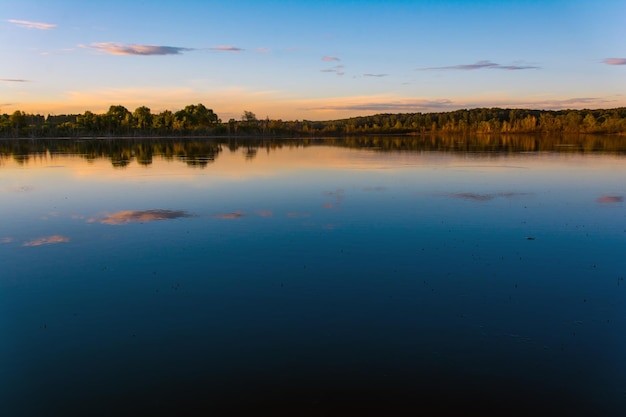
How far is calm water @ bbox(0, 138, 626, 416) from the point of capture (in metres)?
8.38

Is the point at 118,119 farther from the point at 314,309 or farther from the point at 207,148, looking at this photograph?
the point at 314,309

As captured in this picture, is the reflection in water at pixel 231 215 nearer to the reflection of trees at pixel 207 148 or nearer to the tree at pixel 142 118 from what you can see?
the reflection of trees at pixel 207 148

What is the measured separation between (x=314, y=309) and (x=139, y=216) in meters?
13.9

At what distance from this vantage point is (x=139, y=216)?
894 inches

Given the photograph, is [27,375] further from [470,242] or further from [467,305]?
[470,242]

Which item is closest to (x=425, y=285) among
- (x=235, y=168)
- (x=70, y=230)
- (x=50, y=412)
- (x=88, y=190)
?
(x=50, y=412)

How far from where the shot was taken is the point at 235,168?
4659cm

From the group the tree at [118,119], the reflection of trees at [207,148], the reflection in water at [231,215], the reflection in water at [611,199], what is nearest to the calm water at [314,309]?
the reflection in water at [231,215]

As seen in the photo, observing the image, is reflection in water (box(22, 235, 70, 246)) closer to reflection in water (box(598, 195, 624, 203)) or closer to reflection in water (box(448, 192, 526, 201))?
reflection in water (box(448, 192, 526, 201))

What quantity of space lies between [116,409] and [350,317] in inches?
213

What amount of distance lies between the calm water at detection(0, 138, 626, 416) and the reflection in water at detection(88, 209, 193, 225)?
193 mm

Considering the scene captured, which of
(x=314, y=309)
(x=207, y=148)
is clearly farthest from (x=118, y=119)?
(x=314, y=309)

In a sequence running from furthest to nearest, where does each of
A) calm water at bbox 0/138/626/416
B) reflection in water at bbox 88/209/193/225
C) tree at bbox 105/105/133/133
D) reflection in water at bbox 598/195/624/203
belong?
tree at bbox 105/105/133/133
reflection in water at bbox 598/195/624/203
reflection in water at bbox 88/209/193/225
calm water at bbox 0/138/626/416

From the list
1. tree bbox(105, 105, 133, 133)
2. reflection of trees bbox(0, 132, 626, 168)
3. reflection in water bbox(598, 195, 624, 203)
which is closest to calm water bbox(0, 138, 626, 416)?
reflection in water bbox(598, 195, 624, 203)
